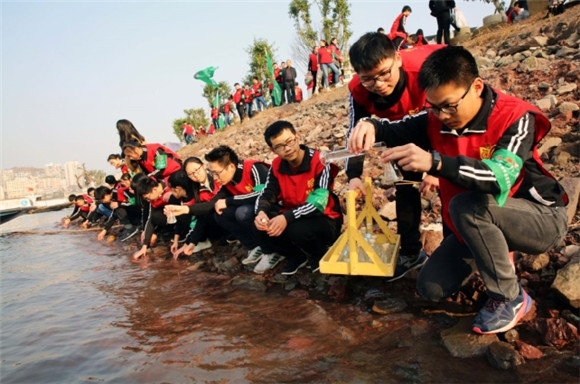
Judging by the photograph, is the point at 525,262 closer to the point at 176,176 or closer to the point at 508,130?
the point at 508,130

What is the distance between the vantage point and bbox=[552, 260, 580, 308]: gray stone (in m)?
1.98

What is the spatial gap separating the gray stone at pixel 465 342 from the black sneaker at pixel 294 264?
5.06 ft

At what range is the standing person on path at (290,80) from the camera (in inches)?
611

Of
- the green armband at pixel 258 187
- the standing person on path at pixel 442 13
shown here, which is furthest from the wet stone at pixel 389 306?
the standing person on path at pixel 442 13

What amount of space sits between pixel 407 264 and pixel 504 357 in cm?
108

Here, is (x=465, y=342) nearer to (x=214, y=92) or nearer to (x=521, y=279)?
(x=521, y=279)

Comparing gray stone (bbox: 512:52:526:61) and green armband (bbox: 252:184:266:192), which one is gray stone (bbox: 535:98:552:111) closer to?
gray stone (bbox: 512:52:526:61)

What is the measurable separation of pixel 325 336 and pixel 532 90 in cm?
495

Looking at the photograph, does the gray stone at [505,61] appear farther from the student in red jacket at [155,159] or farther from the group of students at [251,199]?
the student in red jacket at [155,159]

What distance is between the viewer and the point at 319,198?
312 centimetres

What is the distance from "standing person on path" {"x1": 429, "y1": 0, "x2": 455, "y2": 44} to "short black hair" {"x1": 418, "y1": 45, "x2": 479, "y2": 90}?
9.67m

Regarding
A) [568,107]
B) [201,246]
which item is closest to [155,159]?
[201,246]

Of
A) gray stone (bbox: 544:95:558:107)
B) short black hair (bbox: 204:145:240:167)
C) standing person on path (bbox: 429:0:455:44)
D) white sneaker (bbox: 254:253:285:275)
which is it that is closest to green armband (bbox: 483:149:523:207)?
white sneaker (bbox: 254:253:285:275)

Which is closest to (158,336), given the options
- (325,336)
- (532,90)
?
(325,336)
